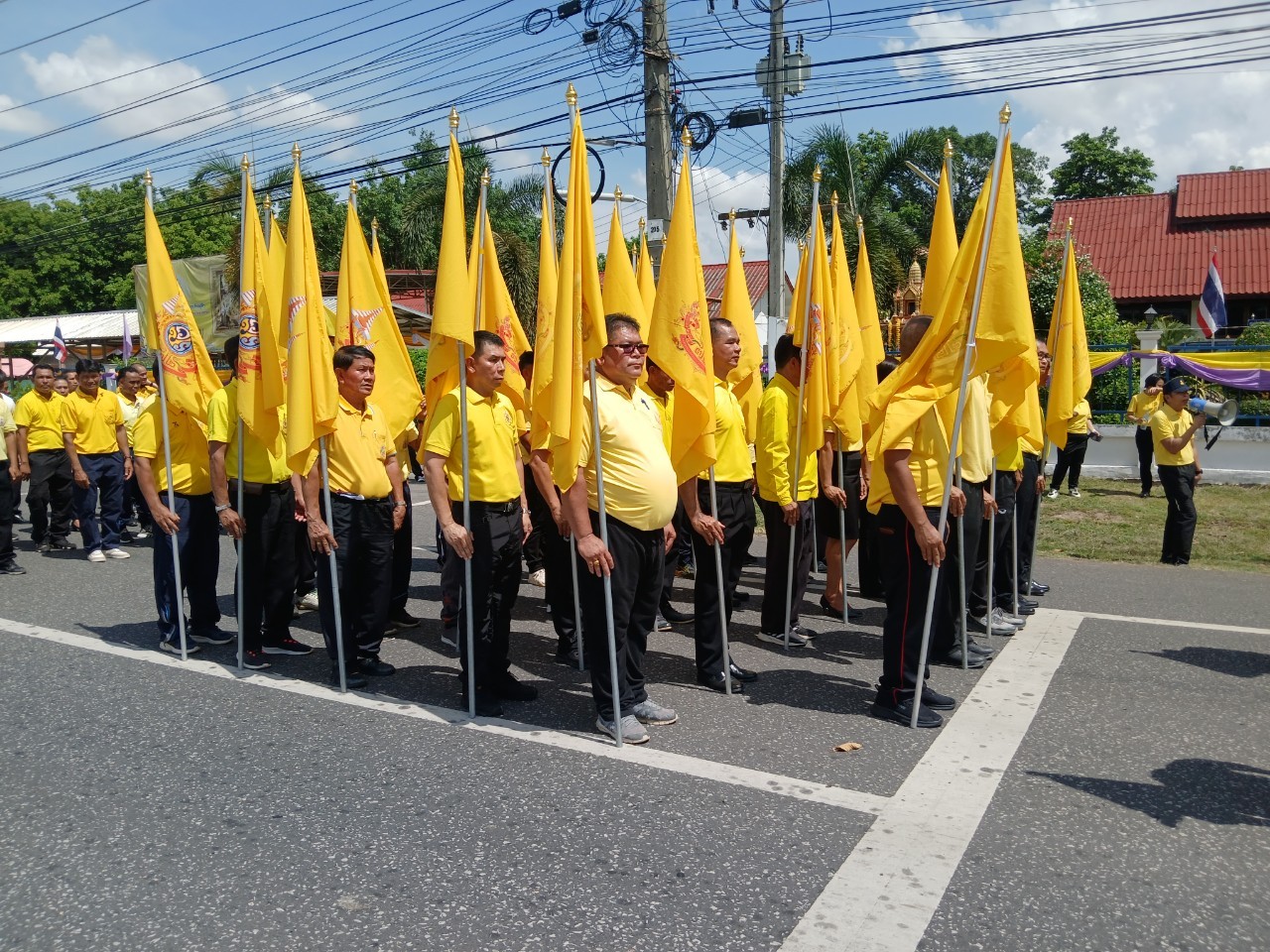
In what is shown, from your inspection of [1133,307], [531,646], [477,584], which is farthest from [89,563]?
[1133,307]

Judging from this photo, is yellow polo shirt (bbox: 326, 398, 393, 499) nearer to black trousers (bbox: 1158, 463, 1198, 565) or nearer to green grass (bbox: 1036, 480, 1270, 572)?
green grass (bbox: 1036, 480, 1270, 572)

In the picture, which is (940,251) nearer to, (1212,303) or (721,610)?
(721,610)

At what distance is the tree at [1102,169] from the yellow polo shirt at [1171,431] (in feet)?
149

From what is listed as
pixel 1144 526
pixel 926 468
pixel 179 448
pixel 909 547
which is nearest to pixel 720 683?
pixel 909 547

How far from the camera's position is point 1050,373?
7742 millimetres

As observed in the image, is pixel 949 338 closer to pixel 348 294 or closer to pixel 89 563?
pixel 348 294

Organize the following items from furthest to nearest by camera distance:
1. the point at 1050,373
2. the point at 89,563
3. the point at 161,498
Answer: the point at 89,563 → the point at 1050,373 → the point at 161,498

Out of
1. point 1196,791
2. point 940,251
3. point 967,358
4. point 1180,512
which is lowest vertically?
point 1196,791

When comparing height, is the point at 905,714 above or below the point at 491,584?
below

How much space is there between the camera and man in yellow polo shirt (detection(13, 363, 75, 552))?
1016cm

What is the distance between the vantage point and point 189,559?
636cm

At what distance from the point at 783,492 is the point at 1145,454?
10.0 meters

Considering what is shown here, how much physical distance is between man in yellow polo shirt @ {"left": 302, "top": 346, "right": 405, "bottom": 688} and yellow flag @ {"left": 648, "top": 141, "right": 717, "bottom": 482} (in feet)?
5.66

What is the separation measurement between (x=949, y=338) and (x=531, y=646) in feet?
10.8
